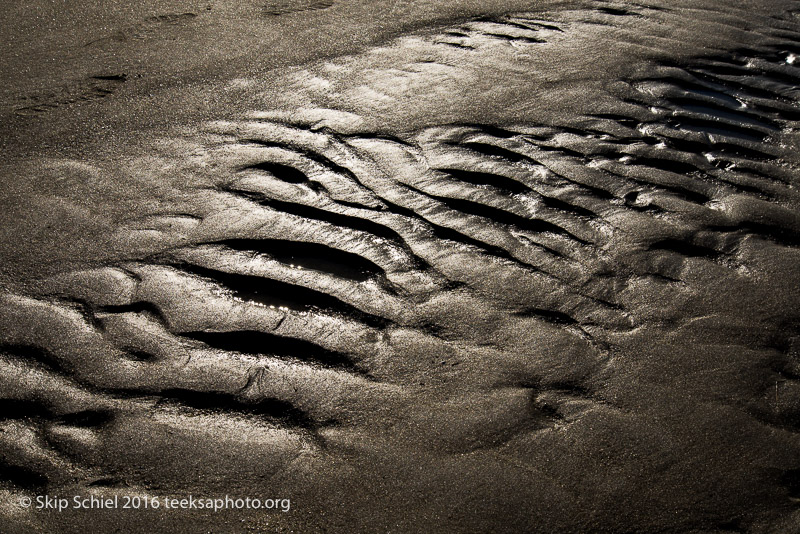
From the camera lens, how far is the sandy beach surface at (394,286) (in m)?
1.90

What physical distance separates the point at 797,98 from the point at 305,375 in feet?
11.8

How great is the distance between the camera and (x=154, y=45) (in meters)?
4.29

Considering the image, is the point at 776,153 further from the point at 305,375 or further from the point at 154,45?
the point at 154,45

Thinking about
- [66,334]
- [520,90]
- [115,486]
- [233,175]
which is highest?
[520,90]

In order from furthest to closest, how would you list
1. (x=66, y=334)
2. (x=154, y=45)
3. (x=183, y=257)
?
(x=154, y=45), (x=183, y=257), (x=66, y=334)

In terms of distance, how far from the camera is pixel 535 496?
1872mm

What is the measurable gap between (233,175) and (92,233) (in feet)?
2.28

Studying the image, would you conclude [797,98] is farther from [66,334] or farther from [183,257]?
[66,334]

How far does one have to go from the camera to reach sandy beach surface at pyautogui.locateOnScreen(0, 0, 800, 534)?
1899 millimetres

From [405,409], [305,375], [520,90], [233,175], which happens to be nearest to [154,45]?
[233,175]

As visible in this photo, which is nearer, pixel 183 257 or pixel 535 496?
pixel 535 496

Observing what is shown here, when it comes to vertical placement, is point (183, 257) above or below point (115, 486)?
above

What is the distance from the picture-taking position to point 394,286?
255cm

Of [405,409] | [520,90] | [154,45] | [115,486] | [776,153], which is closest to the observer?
[115,486]
